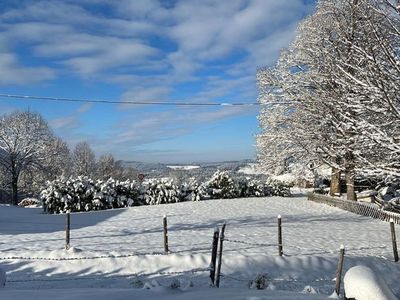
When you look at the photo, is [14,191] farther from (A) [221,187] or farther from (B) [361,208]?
(B) [361,208]

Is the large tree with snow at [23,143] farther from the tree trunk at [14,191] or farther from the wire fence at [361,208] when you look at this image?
the wire fence at [361,208]

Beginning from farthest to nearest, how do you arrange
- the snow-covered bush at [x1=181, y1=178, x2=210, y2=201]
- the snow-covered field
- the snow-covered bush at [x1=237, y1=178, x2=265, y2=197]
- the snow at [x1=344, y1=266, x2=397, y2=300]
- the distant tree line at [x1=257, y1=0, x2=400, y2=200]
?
the snow-covered bush at [x1=237, y1=178, x2=265, y2=197], the snow-covered bush at [x1=181, y1=178, x2=210, y2=201], the distant tree line at [x1=257, y1=0, x2=400, y2=200], the snow-covered field, the snow at [x1=344, y1=266, x2=397, y2=300]

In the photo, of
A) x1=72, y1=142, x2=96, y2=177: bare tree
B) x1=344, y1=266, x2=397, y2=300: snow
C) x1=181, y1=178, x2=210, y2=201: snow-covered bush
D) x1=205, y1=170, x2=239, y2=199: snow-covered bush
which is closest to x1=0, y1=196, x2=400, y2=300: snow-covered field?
x1=344, y1=266, x2=397, y2=300: snow

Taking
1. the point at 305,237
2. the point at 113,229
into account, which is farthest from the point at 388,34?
the point at 113,229

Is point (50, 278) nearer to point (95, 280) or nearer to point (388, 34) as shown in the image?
point (95, 280)

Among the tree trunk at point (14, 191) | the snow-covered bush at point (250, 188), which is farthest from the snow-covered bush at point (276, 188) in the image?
the tree trunk at point (14, 191)

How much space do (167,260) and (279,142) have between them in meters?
15.6

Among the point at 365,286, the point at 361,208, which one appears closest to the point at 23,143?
the point at 361,208

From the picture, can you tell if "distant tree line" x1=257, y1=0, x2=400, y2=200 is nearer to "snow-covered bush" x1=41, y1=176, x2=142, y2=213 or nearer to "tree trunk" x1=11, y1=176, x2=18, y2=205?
"snow-covered bush" x1=41, y1=176, x2=142, y2=213

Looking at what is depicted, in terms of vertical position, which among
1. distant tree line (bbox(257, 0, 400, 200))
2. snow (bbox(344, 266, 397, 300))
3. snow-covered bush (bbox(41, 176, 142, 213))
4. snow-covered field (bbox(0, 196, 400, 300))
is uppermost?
distant tree line (bbox(257, 0, 400, 200))

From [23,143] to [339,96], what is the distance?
3948cm

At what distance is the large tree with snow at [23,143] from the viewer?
44906 mm

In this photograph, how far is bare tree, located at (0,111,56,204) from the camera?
4491cm

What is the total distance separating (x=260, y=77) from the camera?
25.1 metres
